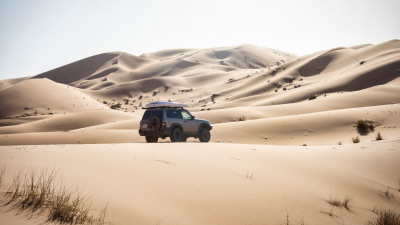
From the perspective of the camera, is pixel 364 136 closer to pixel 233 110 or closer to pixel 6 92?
pixel 233 110

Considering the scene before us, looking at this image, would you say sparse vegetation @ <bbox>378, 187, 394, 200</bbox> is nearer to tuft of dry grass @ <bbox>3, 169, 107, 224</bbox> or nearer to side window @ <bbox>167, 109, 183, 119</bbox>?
tuft of dry grass @ <bbox>3, 169, 107, 224</bbox>

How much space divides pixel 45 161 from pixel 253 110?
26752mm

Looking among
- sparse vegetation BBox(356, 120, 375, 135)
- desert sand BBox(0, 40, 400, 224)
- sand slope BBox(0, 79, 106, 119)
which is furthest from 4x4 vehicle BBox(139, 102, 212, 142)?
sand slope BBox(0, 79, 106, 119)

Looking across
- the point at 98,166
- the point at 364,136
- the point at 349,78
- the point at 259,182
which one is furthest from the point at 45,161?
the point at 349,78

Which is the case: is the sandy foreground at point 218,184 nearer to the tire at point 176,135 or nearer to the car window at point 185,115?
the tire at point 176,135

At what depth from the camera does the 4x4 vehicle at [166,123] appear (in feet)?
48.5

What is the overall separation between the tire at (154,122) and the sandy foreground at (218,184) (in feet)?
16.4

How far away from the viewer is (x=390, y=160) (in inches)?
390

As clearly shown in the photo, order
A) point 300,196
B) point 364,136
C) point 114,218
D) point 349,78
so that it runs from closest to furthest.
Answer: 1. point 114,218
2. point 300,196
3. point 364,136
4. point 349,78

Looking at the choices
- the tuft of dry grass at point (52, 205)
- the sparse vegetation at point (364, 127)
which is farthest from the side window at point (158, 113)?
the sparse vegetation at point (364, 127)

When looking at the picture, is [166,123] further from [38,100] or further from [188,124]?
[38,100]

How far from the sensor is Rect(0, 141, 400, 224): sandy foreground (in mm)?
5003

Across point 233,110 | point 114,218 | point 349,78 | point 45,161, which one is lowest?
point 114,218

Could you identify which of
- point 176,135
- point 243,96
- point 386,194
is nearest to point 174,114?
point 176,135
